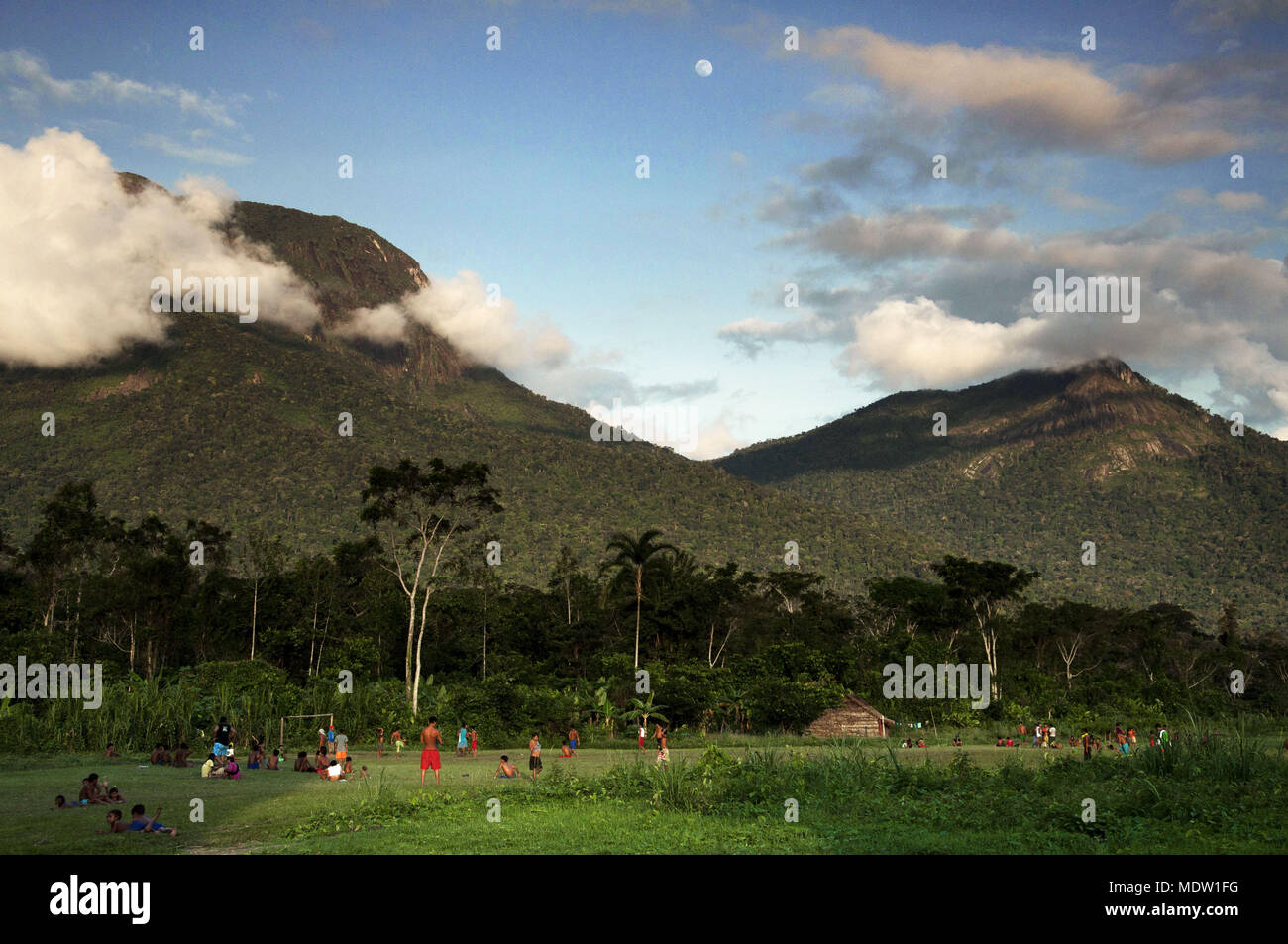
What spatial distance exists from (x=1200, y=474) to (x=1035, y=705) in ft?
482

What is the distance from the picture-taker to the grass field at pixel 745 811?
11.8m

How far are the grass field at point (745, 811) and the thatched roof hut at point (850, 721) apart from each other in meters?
26.9

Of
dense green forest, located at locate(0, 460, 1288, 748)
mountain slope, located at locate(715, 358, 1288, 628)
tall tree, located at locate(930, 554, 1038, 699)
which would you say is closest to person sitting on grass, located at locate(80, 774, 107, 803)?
dense green forest, located at locate(0, 460, 1288, 748)

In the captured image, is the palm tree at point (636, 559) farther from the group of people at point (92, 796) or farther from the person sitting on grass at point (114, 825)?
the person sitting on grass at point (114, 825)

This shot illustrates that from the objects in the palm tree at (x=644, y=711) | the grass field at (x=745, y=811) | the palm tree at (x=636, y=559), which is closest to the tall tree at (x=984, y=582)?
the palm tree at (x=636, y=559)

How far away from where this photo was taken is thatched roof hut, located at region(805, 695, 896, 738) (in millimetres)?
45000

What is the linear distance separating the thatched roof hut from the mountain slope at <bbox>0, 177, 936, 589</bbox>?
188ft

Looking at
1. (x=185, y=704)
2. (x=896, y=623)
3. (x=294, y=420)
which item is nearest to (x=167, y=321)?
(x=294, y=420)

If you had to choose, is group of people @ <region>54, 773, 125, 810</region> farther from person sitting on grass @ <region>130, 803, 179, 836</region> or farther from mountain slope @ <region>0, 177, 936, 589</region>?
mountain slope @ <region>0, 177, 936, 589</region>

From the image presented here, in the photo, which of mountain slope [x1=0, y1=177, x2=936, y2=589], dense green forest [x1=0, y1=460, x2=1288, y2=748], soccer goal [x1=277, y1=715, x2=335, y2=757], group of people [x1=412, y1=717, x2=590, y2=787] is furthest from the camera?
mountain slope [x1=0, y1=177, x2=936, y2=589]

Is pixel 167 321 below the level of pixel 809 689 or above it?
above

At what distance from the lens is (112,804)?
53.1 ft
